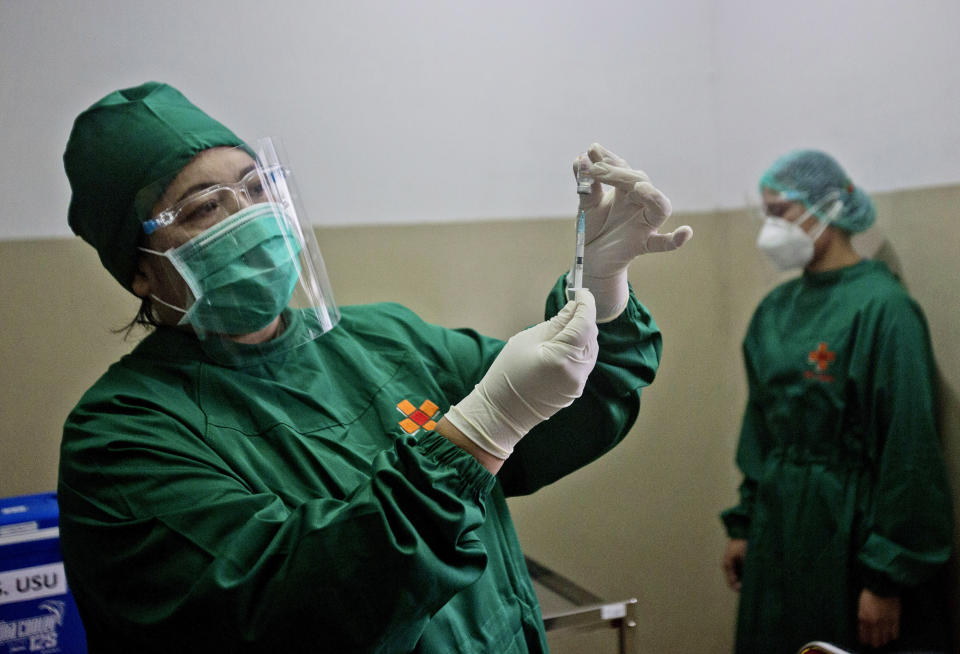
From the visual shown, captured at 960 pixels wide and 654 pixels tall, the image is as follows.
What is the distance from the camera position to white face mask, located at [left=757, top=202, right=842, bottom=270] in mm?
2096

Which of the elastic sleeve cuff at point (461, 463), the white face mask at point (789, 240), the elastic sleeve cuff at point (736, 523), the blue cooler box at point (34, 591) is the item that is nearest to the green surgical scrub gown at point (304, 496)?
the elastic sleeve cuff at point (461, 463)

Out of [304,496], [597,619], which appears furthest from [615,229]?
[597,619]

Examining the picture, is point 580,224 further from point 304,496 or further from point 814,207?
point 814,207

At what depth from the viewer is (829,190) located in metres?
2.08

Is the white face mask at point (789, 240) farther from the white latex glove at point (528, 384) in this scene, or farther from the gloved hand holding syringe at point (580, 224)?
the white latex glove at point (528, 384)

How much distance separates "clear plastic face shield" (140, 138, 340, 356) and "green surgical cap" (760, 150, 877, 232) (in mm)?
1444

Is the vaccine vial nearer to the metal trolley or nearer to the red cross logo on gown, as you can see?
the metal trolley

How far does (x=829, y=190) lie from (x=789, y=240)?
6.0 inches

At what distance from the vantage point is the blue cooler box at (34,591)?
1.50m

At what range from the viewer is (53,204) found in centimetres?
186

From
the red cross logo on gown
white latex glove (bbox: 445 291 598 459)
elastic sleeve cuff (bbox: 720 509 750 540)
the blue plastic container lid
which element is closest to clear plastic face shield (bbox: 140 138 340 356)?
white latex glove (bbox: 445 291 598 459)

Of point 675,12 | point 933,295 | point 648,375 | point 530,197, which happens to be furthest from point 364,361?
point 675,12

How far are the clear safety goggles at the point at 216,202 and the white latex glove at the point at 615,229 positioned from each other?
43 cm

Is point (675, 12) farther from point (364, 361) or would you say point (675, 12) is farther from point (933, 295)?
point (364, 361)
